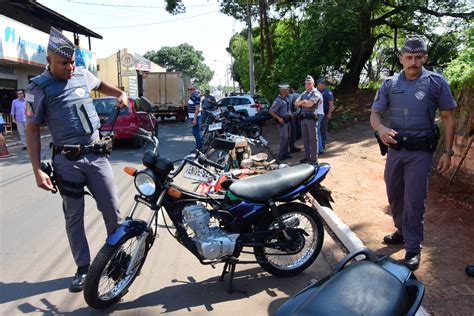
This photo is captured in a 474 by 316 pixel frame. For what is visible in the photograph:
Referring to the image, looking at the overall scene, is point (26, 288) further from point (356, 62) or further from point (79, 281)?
point (356, 62)

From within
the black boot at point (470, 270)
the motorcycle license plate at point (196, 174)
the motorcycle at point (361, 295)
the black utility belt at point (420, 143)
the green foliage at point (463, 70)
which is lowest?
the black boot at point (470, 270)

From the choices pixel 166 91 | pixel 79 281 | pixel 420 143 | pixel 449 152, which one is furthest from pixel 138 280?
pixel 166 91

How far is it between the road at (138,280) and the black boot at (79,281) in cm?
5

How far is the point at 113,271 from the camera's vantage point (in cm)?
341

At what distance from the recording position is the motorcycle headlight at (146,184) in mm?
3277

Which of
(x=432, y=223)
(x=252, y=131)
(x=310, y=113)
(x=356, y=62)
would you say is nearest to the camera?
(x=432, y=223)

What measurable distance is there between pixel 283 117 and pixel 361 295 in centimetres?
860

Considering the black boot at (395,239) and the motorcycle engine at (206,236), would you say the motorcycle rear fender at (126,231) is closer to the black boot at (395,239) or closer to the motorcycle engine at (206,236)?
the motorcycle engine at (206,236)

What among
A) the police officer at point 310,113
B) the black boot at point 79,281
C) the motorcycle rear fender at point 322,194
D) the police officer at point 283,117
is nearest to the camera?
the black boot at point 79,281

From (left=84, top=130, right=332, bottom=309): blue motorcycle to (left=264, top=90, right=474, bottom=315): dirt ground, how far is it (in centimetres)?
110

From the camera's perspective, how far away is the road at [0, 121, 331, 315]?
3.44 meters

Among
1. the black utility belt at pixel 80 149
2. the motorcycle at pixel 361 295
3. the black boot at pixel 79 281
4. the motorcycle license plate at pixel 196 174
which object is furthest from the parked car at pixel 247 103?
the motorcycle at pixel 361 295

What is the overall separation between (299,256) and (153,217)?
155cm

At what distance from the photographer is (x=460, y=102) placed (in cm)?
593
